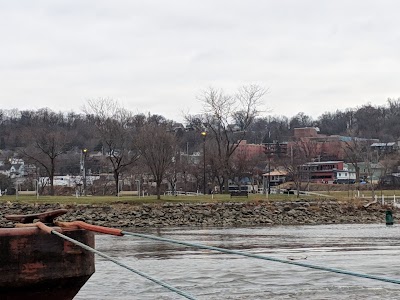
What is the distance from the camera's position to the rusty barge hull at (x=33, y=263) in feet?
30.7

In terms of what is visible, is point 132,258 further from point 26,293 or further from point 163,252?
point 26,293

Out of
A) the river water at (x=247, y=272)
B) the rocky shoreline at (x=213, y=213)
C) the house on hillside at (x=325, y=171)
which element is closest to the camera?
the river water at (x=247, y=272)

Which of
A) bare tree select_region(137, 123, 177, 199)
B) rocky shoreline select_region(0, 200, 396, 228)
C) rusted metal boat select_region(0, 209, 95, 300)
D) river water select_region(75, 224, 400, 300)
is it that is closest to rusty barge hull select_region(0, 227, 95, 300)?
rusted metal boat select_region(0, 209, 95, 300)

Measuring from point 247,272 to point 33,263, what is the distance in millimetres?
10003

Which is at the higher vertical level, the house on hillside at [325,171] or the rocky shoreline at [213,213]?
the house on hillside at [325,171]

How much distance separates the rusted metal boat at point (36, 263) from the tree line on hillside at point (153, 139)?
53.4 metres

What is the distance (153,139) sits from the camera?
229 feet

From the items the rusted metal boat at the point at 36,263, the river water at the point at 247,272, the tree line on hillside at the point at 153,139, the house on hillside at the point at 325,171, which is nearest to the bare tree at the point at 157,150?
the tree line on hillside at the point at 153,139

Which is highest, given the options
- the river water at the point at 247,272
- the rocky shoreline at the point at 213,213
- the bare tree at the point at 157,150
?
the bare tree at the point at 157,150

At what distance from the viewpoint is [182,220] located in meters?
50.9

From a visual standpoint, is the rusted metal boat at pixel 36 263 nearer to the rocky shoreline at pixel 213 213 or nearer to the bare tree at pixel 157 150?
the rocky shoreline at pixel 213 213

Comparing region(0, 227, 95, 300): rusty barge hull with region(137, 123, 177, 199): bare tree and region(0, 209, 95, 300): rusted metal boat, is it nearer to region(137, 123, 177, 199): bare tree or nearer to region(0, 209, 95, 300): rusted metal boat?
region(0, 209, 95, 300): rusted metal boat

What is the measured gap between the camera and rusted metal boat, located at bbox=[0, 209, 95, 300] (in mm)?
9352

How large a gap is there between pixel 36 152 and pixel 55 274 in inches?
4067
